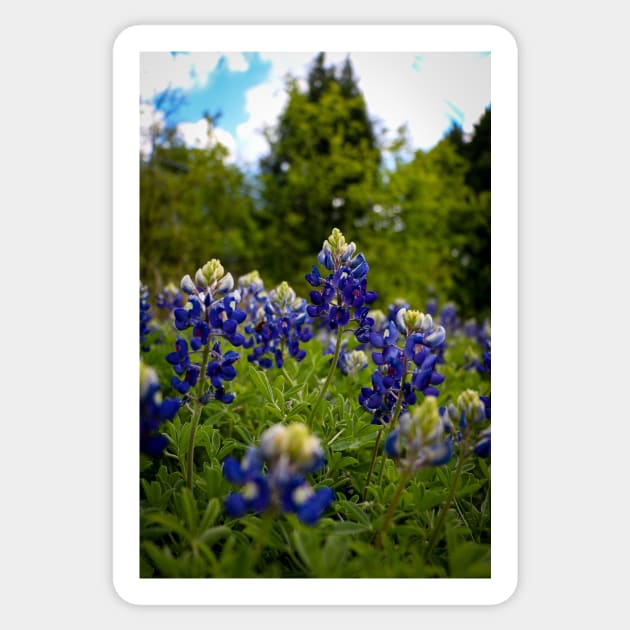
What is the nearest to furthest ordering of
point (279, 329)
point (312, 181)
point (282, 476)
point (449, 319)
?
point (282, 476) → point (279, 329) → point (449, 319) → point (312, 181)

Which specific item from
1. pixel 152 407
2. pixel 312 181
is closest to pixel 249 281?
pixel 152 407

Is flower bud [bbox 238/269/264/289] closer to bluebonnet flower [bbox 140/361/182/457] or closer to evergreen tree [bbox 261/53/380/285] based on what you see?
bluebonnet flower [bbox 140/361/182/457]

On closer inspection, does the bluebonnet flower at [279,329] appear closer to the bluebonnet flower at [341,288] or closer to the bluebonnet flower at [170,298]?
the bluebonnet flower at [341,288]

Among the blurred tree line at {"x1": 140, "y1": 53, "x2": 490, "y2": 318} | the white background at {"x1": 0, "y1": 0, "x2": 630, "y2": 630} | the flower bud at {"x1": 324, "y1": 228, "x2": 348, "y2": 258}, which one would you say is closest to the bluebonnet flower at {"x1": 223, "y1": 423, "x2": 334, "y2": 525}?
the flower bud at {"x1": 324, "y1": 228, "x2": 348, "y2": 258}

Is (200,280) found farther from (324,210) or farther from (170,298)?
(324,210)

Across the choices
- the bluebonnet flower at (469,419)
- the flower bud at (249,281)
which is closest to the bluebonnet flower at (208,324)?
the bluebonnet flower at (469,419)
